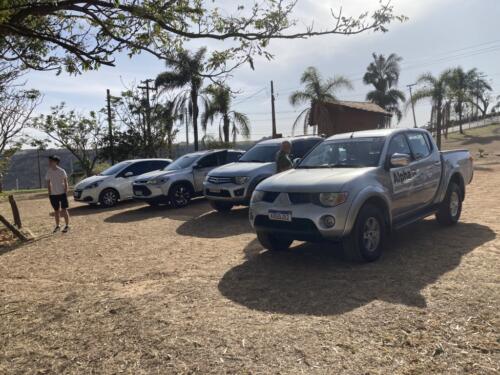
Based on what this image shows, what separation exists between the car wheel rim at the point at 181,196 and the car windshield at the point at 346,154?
5.89 m

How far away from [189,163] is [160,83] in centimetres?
1824

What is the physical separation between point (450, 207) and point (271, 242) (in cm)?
344

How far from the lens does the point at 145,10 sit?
5.62 m

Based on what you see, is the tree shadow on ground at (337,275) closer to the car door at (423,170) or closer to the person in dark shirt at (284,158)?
the car door at (423,170)

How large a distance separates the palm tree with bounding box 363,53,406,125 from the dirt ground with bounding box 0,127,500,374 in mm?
43750

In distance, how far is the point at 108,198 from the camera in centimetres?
1345

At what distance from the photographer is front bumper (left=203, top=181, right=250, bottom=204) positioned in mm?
9234

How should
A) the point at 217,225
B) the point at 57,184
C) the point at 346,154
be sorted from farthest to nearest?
the point at 57,184 → the point at 217,225 → the point at 346,154

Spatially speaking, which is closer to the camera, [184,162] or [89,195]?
[184,162]

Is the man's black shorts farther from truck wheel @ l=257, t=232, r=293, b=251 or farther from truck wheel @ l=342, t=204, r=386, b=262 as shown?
truck wheel @ l=342, t=204, r=386, b=262

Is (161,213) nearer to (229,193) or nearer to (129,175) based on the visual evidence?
(229,193)

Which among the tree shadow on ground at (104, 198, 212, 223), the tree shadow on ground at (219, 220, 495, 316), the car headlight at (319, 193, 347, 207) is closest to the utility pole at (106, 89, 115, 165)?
the tree shadow on ground at (104, 198, 212, 223)

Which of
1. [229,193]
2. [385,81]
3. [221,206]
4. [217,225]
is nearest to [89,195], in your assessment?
[221,206]

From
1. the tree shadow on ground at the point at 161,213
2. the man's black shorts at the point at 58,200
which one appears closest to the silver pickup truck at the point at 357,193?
the tree shadow on ground at the point at 161,213
